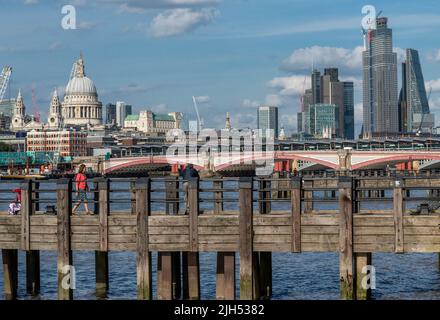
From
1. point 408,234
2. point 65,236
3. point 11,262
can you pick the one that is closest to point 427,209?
point 408,234

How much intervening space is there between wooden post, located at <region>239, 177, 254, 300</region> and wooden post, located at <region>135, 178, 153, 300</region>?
2.23 m

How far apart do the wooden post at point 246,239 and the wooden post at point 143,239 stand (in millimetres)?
2225

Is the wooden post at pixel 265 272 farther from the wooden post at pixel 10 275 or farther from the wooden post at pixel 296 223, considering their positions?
the wooden post at pixel 10 275

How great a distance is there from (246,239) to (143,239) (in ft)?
8.05

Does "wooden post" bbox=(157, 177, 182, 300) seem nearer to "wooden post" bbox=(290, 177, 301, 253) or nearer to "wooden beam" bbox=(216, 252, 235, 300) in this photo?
"wooden beam" bbox=(216, 252, 235, 300)

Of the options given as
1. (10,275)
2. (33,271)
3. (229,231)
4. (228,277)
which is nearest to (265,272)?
(228,277)

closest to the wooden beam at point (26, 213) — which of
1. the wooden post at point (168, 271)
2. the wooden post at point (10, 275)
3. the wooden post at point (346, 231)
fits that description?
the wooden post at point (10, 275)

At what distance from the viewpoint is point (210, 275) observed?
36594 millimetres

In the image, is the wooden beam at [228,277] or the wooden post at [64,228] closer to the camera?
the wooden beam at [228,277]

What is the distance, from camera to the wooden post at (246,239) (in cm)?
2455

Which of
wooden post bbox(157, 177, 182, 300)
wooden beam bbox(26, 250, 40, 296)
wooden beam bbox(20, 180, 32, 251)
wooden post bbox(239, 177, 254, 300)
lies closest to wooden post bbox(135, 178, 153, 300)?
wooden post bbox(157, 177, 182, 300)

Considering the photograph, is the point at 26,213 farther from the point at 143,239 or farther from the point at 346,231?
the point at 346,231

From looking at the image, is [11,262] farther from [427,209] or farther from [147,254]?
[427,209]

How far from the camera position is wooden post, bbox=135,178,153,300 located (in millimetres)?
25000
